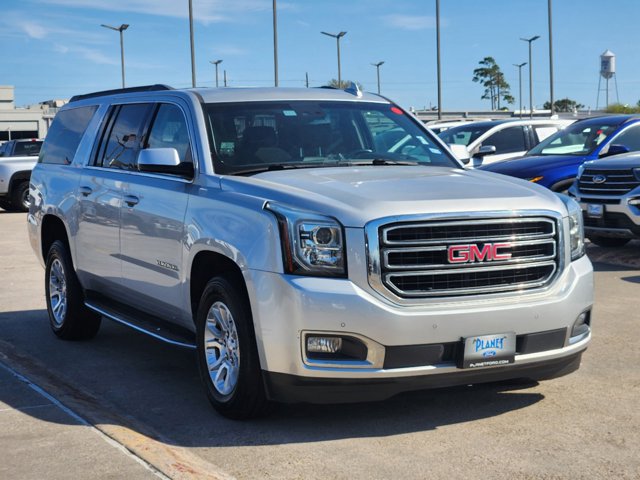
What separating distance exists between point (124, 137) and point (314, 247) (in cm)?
278

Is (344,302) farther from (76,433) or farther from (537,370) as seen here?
(76,433)

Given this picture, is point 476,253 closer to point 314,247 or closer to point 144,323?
point 314,247

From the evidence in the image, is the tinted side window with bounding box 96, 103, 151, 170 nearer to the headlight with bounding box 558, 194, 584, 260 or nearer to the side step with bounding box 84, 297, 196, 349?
the side step with bounding box 84, 297, 196, 349

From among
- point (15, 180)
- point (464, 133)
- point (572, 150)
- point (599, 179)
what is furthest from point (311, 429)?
point (15, 180)

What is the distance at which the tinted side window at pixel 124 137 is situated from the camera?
709 centimetres

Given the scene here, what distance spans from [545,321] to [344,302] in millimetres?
1143

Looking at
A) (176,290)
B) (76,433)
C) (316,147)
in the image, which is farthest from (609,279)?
(76,433)

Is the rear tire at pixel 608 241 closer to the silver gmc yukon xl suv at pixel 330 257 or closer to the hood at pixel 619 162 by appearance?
the hood at pixel 619 162

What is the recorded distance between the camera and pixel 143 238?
6551mm

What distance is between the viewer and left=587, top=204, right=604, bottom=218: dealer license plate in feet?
39.8

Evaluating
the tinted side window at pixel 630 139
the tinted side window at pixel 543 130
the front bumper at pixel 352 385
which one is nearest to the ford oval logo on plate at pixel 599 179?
the tinted side window at pixel 630 139

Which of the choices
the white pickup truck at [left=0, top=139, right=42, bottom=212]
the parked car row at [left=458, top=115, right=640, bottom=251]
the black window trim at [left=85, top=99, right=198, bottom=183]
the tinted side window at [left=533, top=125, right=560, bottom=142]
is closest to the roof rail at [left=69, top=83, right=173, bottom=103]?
the black window trim at [left=85, top=99, right=198, bottom=183]

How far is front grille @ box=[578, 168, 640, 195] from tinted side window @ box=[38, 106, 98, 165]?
6.64 metres

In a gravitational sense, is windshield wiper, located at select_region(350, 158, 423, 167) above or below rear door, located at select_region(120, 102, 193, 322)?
above
